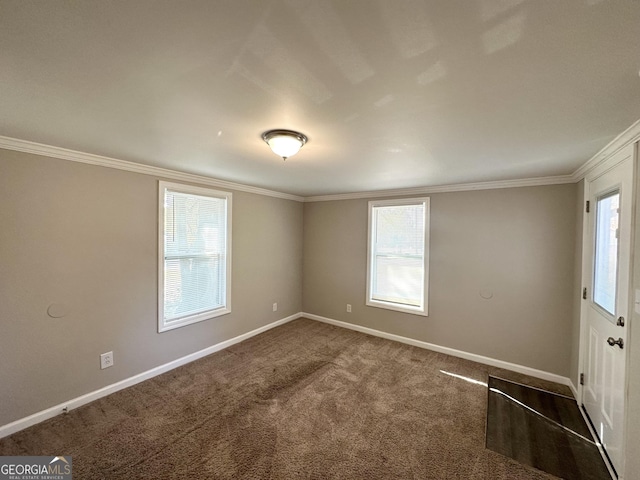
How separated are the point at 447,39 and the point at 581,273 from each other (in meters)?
2.93

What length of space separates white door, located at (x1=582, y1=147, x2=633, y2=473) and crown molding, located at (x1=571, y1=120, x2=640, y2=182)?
0.19 feet

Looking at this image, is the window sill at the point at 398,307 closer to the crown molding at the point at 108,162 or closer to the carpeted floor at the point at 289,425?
the carpeted floor at the point at 289,425

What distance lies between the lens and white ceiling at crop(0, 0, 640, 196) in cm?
85

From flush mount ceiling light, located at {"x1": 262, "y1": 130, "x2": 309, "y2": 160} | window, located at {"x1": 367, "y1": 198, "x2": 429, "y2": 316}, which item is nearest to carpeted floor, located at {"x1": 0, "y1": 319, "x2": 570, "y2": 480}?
window, located at {"x1": 367, "y1": 198, "x2": 429, "y2": 316}

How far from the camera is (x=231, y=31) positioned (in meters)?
0.93

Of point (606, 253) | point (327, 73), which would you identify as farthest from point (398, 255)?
point (327, 73)

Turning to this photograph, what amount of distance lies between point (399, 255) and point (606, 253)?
7.42 feet

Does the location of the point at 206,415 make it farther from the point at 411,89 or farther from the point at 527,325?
the point at 527,325

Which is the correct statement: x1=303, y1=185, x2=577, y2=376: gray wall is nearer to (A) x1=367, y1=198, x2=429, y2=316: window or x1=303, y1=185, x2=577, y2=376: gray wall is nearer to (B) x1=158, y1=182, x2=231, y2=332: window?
(A) x1=367, y1=198, x2=429, y2=316: window

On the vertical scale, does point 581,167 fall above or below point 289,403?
above

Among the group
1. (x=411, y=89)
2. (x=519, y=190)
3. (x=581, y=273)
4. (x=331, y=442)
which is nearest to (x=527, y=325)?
(x=581, y=273)

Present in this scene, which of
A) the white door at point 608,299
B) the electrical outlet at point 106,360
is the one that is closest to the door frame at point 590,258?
the white door at point 608,299

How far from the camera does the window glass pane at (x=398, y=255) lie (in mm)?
3945

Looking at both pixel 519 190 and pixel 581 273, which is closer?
pixel 581 273
